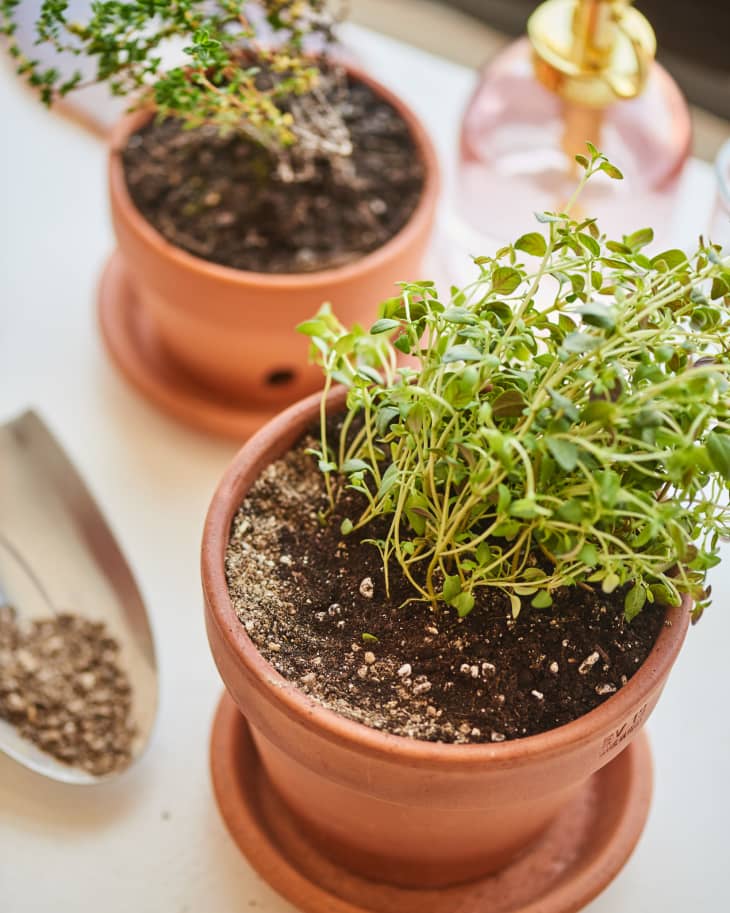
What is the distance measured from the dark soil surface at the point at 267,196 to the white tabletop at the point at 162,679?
0.75 feet

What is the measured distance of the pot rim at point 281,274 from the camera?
1.11 meters

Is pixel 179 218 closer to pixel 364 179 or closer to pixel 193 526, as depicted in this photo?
pixel 364 179

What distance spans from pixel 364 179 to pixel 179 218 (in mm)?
208

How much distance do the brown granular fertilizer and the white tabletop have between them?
4 cm

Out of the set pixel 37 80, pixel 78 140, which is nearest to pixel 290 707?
pixel 37 80

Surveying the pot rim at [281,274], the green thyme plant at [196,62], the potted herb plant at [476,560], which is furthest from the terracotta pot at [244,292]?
the potted herb plant at [476,560]

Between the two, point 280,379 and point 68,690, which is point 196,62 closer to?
point 280,379

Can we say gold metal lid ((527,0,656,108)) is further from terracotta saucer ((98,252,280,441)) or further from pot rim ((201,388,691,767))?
pot rim ((201,388,691,767))

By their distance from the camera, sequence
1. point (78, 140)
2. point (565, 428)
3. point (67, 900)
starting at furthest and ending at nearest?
1. point (78, 140)
2. point (67, 900)
3. point (565, 428)

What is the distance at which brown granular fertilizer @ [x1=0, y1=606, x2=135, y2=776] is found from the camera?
3.29 ft

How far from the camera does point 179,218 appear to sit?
1185mm

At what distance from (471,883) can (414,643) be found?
0.26 metres

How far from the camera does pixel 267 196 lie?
1210mm

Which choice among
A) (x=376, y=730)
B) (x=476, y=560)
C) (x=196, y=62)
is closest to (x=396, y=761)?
(x=376, y=730)
